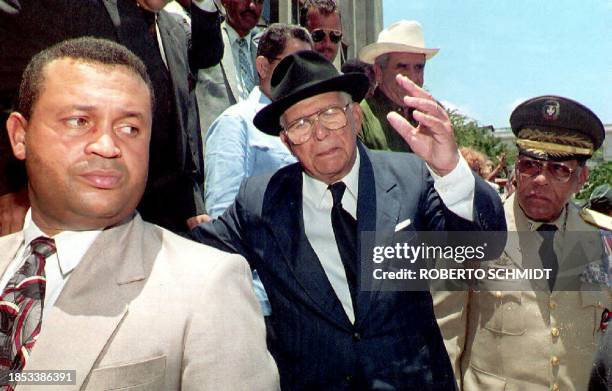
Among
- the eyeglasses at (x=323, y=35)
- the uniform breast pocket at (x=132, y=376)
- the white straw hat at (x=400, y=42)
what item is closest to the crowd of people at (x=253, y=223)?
the uniform breast pocket at (x=132, y=376)

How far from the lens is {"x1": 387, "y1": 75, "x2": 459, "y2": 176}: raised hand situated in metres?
2.55

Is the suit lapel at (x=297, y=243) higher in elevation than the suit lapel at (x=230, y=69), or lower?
lower

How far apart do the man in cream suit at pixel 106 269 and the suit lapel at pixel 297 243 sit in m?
0.79

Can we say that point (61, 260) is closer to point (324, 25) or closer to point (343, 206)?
point (343, 206)

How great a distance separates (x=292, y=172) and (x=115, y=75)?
48.4 inches

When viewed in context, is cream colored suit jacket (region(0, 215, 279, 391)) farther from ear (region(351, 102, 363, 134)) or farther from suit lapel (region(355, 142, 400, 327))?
ear (region(351, 102, 363, 134))

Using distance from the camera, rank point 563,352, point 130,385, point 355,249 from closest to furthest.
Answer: point 130,385 → point 355,249 → point 563,352

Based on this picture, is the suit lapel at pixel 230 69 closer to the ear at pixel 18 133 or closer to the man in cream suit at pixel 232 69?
the man in cream suit at pixel 232 69

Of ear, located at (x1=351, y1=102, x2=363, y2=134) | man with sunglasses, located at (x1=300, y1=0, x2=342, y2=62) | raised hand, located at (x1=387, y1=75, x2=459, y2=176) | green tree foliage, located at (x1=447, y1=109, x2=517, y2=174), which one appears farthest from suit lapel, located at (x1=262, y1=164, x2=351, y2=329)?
green tree foliage, located at (x1=447, y1=109, x2=517, y2=174)

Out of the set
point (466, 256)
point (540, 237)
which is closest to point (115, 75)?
point (466, 256)

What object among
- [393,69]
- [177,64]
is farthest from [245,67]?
[177,64]

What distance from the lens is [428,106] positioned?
2562 mm

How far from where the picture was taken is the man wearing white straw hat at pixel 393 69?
4.69 meters

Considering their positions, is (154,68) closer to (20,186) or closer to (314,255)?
(20,186)
